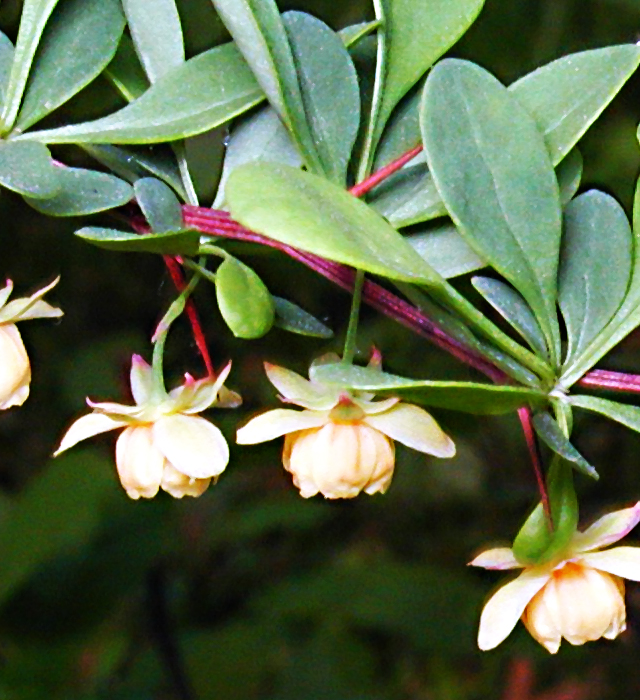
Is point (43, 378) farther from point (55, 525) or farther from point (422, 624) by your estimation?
point (422, 624)

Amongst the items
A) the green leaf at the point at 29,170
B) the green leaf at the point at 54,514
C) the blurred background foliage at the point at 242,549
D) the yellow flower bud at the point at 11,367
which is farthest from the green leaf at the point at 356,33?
the green leaf at the point at 54,514

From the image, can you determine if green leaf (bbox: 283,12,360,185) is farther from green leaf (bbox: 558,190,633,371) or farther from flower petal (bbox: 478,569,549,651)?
flower petal (bbox: 478,569,549,651)

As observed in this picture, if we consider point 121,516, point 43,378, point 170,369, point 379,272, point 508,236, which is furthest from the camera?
point 121,516

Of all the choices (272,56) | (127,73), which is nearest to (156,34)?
(127,73)

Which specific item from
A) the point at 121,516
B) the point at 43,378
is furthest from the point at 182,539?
the point at 43,378

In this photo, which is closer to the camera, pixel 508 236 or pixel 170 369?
pixel 508 236

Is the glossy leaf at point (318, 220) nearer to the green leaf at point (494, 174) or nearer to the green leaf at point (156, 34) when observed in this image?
the green leaf at point (494, 174)
